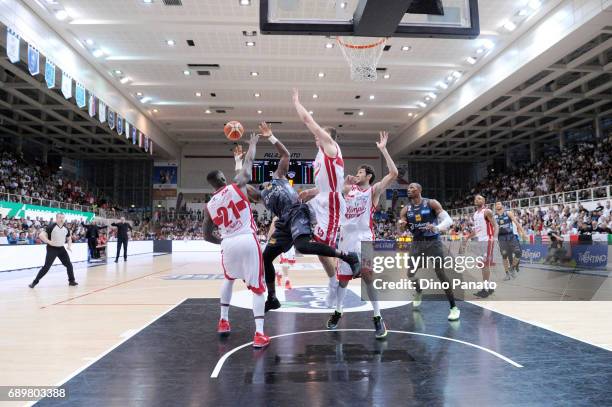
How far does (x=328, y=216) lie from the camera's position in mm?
5117

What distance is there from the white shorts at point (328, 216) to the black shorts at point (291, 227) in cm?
12

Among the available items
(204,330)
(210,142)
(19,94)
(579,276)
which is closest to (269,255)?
(204,330)

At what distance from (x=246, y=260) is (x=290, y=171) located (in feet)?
101

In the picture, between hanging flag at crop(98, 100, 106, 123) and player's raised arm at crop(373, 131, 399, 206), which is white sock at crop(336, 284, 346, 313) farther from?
hanging flag at crop(98, 100, 106, 123)

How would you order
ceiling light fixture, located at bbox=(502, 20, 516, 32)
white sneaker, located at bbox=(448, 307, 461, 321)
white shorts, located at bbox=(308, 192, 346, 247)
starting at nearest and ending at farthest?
white shorts, located at bbox=(308, 192, 346, 247) < white sneaker, located at bbox=(448, 307, 461, 321) < ceiling light fixture, located at bbox=(502, 20, 516, 32)

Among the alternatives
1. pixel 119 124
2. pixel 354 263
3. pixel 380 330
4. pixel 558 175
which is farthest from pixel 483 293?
pixel 558 175

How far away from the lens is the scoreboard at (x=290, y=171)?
35.3 metres

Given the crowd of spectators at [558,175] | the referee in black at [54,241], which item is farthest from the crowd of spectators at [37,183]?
the crowd of spectators at [558,175]

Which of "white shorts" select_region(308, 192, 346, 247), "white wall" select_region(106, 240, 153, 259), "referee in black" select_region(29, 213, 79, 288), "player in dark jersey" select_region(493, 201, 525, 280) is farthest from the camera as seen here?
"white wall" select_region(106, 240, 153, 259)

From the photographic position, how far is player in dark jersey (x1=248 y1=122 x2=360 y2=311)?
5074 millimetres

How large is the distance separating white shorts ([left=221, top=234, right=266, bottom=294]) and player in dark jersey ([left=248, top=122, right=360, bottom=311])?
47cm

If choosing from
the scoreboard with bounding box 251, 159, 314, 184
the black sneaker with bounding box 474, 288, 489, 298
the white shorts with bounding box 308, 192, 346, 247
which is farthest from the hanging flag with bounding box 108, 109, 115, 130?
the white shorts with bounding box 308, 192, 346, 247

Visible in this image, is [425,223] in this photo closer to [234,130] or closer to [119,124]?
[234,130]

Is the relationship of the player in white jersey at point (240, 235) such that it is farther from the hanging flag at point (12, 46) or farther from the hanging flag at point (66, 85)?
the hanging flag at point (66, 85)
